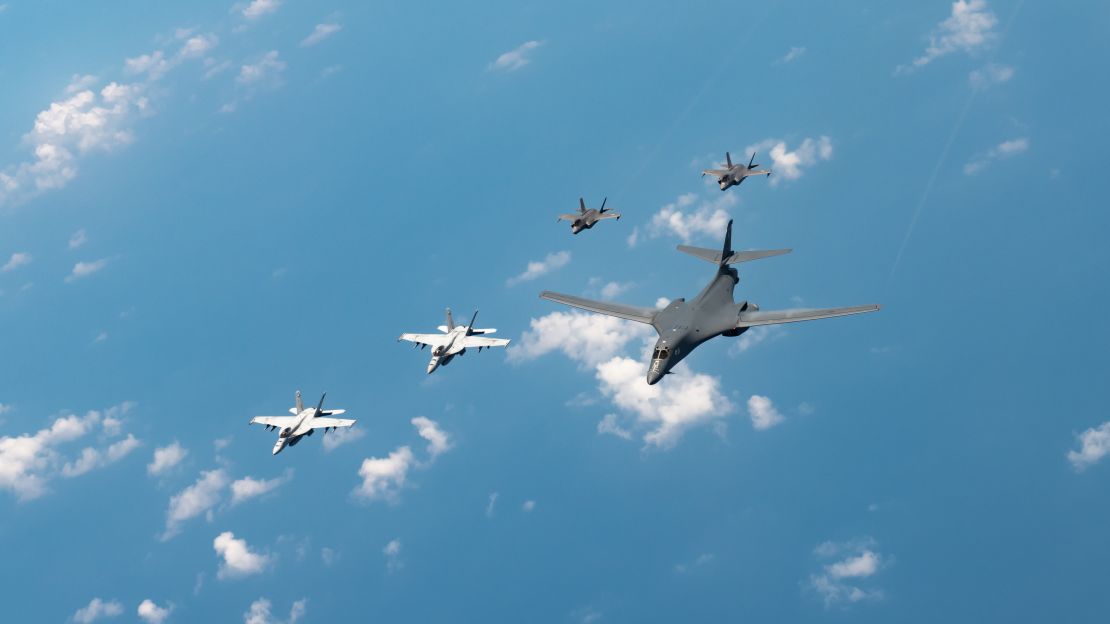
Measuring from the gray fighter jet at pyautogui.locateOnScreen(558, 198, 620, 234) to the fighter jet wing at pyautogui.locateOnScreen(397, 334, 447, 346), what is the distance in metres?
23.2

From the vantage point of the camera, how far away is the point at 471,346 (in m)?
121

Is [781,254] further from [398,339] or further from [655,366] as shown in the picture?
[398,339]

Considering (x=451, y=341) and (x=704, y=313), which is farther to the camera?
(x=451, y=341)

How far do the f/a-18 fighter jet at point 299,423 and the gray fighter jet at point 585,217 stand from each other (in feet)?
130

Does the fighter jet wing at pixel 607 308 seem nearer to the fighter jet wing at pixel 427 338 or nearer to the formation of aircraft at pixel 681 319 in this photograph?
the formation of aircraft at pixel 681 319

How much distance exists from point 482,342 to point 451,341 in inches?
176

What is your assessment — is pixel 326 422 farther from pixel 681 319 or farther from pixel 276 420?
pixel 681 319

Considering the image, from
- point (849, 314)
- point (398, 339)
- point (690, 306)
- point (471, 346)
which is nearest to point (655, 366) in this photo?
point (690, 306)

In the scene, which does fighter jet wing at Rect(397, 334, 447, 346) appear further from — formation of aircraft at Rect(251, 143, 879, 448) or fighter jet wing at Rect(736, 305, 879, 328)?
fighter jet wing at Rect(736, 305, 879, 328)

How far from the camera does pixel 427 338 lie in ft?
409

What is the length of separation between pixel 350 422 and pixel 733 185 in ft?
207

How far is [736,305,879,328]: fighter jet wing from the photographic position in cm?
8706

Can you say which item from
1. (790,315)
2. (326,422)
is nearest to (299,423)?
(326,422)

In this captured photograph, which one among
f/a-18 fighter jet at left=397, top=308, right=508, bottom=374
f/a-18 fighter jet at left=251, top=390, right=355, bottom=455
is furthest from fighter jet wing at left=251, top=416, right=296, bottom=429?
f/a-18 fighter jet at left=397, top=308, right=508, bottom=374
